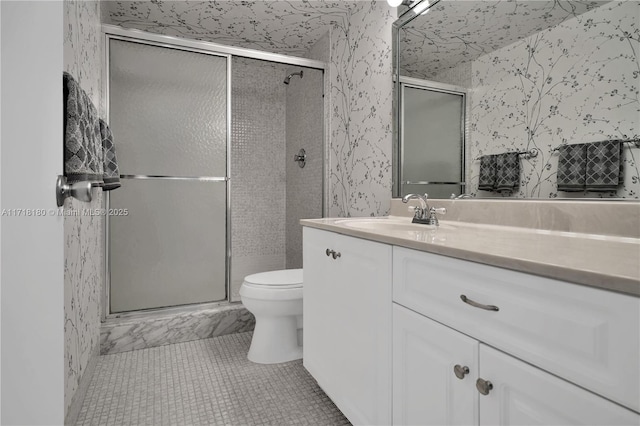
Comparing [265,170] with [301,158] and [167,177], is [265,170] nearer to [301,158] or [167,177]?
[301,158]

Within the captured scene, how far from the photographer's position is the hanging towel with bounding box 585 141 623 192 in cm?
109

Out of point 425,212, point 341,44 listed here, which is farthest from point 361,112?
point 425,212

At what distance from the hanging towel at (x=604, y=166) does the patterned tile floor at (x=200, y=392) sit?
4.26 feet

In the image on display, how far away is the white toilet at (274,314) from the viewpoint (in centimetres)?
197

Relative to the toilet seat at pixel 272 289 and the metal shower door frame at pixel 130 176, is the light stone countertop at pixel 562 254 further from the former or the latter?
the metal shower door frame at pixel 130 176

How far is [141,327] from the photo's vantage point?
219 centimetres

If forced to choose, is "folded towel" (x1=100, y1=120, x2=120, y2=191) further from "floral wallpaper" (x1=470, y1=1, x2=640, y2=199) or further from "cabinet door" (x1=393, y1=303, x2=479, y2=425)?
"floral wallpaper" (x1=470, y1=1, x2=640, y2=199)

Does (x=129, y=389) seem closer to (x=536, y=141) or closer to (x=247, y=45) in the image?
(x=536, y=141)

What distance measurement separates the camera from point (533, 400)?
0.67 m

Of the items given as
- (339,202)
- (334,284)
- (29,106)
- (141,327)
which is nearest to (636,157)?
(334,284)

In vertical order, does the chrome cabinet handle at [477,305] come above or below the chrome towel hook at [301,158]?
below

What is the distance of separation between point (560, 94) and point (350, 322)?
43.1 inches

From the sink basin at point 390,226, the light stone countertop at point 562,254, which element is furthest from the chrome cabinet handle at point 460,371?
the sink basin at point 390,226

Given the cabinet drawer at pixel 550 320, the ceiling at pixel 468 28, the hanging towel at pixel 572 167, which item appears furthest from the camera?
the ceiling at pixel 468 28
